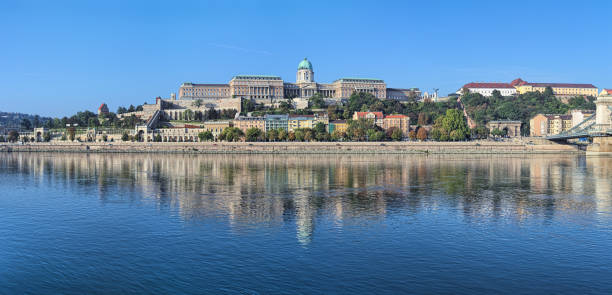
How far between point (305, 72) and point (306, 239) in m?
101

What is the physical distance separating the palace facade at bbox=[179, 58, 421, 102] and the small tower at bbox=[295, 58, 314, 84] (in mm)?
1832

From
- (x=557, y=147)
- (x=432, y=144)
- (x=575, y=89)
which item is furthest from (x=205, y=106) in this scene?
(x=575, y=89)

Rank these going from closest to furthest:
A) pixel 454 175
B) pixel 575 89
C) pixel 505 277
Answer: pixel 505 277
pixel 454 175
pixel 575 89

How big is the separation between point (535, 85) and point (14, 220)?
10840 cm

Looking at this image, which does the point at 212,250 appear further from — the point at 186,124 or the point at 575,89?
the point at 575,89

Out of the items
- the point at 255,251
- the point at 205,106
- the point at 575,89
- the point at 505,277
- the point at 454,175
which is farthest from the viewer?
the point at 575,89

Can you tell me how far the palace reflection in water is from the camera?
19.0 meters

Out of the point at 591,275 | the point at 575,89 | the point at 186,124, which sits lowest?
the point at 591,275

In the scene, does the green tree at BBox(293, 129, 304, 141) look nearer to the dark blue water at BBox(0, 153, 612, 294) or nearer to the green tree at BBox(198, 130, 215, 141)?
the green tree at BBox(198, 130, 215, 141)

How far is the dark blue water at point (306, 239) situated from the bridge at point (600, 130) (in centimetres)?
3538

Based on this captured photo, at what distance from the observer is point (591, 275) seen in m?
11.5

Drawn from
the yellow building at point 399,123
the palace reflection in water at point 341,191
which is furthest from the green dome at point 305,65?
the palace reflection in water at point 341,191

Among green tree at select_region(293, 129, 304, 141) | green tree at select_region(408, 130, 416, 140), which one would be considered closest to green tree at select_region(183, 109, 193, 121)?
green tree at select_region(293, 129, 304, 141)

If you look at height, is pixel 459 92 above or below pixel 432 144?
above
